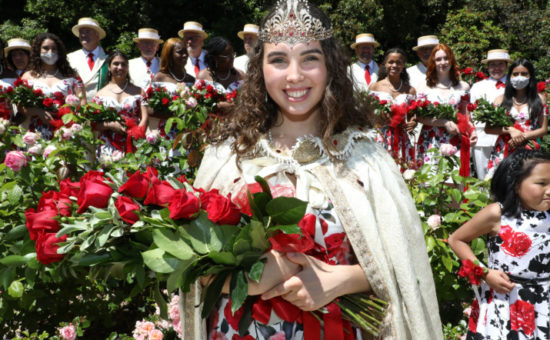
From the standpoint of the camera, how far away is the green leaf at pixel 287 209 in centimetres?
137

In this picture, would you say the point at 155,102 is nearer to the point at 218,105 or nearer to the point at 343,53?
the point at 218,105

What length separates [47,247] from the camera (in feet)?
4.75

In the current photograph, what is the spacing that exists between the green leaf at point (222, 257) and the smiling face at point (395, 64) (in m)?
6.00

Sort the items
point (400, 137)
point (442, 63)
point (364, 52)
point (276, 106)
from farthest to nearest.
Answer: point (364, 52) < point (442, 63) < point (400, 137) < point (276, 106)

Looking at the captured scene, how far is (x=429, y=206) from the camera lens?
10.9ft

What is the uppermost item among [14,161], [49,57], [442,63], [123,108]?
[49,57]

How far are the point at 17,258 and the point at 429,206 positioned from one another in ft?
7.90

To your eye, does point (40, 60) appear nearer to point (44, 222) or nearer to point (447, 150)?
point (447, 150)

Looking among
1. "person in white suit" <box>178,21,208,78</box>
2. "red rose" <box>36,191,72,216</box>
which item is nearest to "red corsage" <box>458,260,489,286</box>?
"red rose" <box>36,191,72,216</box>

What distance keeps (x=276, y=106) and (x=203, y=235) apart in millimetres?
751

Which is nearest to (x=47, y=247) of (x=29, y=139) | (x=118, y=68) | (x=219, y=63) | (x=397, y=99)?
(x=29, y=139)

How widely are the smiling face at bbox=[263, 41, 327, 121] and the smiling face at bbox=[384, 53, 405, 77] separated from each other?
539 centimetres

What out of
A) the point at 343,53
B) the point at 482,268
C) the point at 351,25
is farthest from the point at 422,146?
the point at 351,25

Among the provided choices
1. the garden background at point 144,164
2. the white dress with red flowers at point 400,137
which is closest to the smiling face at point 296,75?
the garden background at point 144,164
